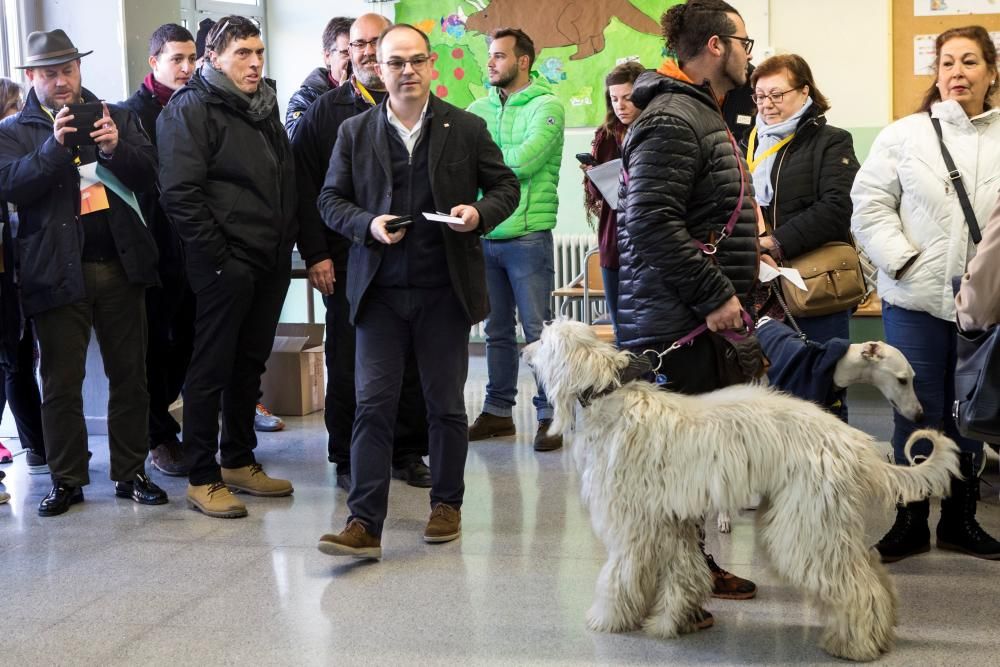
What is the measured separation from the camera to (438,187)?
11.6ft

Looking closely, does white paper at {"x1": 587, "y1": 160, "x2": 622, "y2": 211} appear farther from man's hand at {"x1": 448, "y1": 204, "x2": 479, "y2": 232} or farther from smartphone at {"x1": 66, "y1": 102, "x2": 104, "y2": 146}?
smartphone at {"x1": 66, "y1": 102, "x2": 104, "y2": 146}

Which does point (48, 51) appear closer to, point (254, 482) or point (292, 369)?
point (254, 482)

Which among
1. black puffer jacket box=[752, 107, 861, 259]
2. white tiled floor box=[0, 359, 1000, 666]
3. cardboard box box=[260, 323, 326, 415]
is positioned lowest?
white tiled floor box=[0, 359, 1000, 666]

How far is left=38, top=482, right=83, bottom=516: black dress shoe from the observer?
411cm

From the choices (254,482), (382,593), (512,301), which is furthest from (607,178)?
(254,482)

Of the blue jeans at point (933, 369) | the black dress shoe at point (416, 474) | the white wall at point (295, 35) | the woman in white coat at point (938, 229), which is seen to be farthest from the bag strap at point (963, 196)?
the white wall at point (295, 35)

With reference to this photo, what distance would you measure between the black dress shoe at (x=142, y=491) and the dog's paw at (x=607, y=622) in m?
2.07

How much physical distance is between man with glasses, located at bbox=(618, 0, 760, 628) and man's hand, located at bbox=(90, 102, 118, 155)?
2022mm

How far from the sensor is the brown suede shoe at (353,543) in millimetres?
3371

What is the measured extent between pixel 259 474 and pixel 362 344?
1.07 metres

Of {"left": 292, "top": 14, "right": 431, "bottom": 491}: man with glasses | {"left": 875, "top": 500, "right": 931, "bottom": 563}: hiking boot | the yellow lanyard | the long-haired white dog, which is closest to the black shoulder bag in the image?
the long-haired white dog

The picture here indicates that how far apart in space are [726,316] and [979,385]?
66cm

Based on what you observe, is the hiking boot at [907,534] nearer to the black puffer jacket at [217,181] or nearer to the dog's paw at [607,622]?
the dog's paw at [607,622]

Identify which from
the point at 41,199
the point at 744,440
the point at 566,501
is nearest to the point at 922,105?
the point at 744,440
